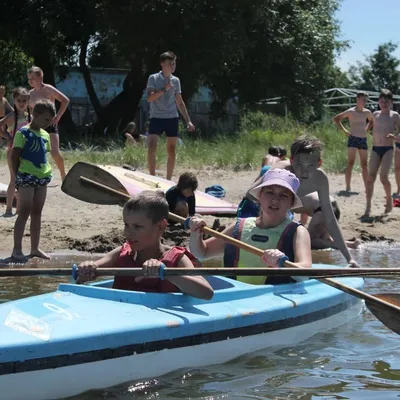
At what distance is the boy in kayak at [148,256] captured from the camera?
4863 mm

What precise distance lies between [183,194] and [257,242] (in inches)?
138

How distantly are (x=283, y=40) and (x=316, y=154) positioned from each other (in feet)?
61.3

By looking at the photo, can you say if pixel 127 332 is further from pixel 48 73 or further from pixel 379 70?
pixel 379 70

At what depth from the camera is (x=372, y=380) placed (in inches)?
204

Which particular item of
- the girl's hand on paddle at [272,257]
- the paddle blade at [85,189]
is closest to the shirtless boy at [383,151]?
the paddle blade at [85,189]

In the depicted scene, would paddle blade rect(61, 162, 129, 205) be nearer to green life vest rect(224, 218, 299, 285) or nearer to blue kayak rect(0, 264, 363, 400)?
green life vest rect(224, 218, 299, 285)

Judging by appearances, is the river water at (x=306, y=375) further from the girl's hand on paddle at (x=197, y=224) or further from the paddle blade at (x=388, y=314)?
the girl's hand on paddle at (x=197, y=224)

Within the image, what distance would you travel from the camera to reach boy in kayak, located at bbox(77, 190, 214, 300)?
4.86m

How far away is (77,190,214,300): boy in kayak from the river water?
0.48m

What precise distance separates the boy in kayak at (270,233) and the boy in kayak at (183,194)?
10.5 feet

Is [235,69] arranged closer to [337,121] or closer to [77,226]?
[337,121]

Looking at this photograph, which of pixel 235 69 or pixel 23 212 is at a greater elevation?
pixel 235 69

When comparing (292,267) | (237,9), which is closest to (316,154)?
(292,267)

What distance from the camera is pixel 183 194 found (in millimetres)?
9180
